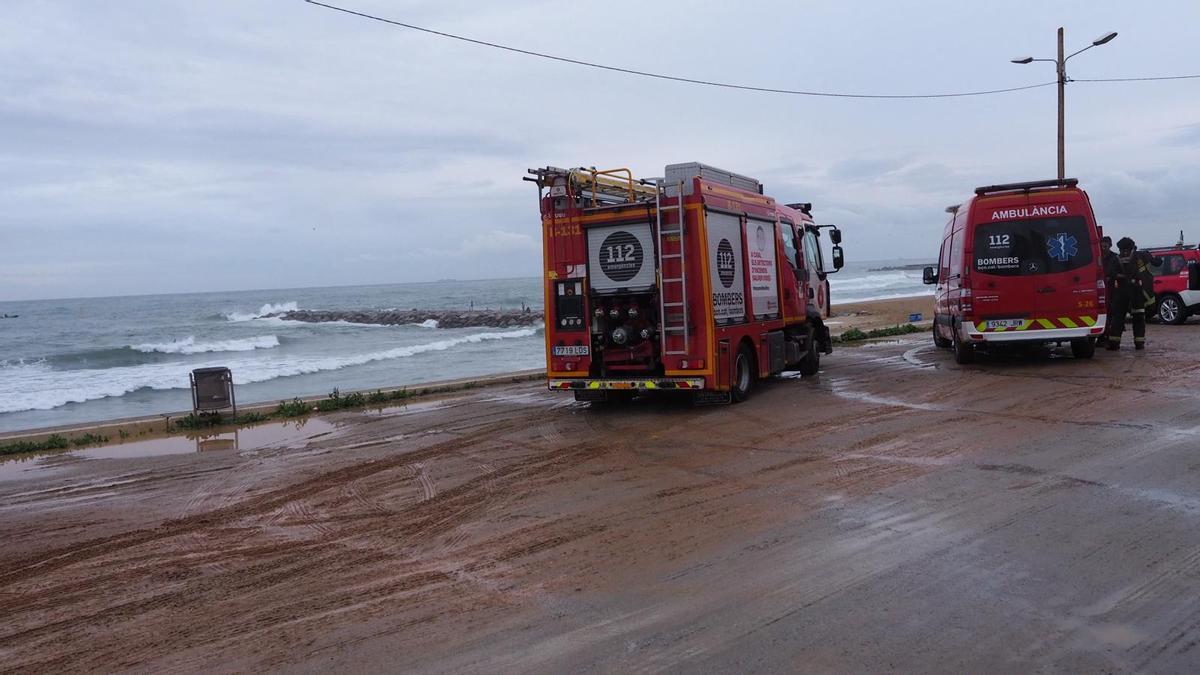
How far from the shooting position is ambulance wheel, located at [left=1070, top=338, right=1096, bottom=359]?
1362 cm

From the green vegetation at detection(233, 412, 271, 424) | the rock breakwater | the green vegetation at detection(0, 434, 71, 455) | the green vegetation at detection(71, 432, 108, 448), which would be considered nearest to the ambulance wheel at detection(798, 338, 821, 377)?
the green vegetation at detection(233, 412, 271, 424)

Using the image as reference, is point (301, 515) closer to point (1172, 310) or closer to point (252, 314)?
point (1172, 310)

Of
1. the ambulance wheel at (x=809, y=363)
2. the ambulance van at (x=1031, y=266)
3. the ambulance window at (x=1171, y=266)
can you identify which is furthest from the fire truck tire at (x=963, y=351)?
the ambulance window at (x=1171, y=266)

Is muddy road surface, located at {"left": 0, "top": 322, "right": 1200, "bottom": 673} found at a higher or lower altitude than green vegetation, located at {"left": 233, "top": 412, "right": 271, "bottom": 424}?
higher

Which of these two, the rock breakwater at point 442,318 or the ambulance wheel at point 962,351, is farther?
the rock breakwater at point 442,318

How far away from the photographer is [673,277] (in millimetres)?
10789

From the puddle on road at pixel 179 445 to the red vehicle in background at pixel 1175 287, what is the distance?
59.3 ft

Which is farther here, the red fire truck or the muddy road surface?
the red fire truck

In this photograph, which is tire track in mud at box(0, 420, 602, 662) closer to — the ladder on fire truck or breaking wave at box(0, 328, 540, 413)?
the ladder on fire truck

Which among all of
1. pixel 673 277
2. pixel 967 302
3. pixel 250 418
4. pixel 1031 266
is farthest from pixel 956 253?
pixel 250 418

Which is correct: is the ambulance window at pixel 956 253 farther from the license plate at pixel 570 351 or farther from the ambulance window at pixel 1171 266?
the ambulance window at pixel 1171 266

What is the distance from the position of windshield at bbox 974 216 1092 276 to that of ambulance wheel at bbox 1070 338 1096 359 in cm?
146

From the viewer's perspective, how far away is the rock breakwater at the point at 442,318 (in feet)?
170

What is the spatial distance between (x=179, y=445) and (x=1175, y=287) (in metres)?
20.2
